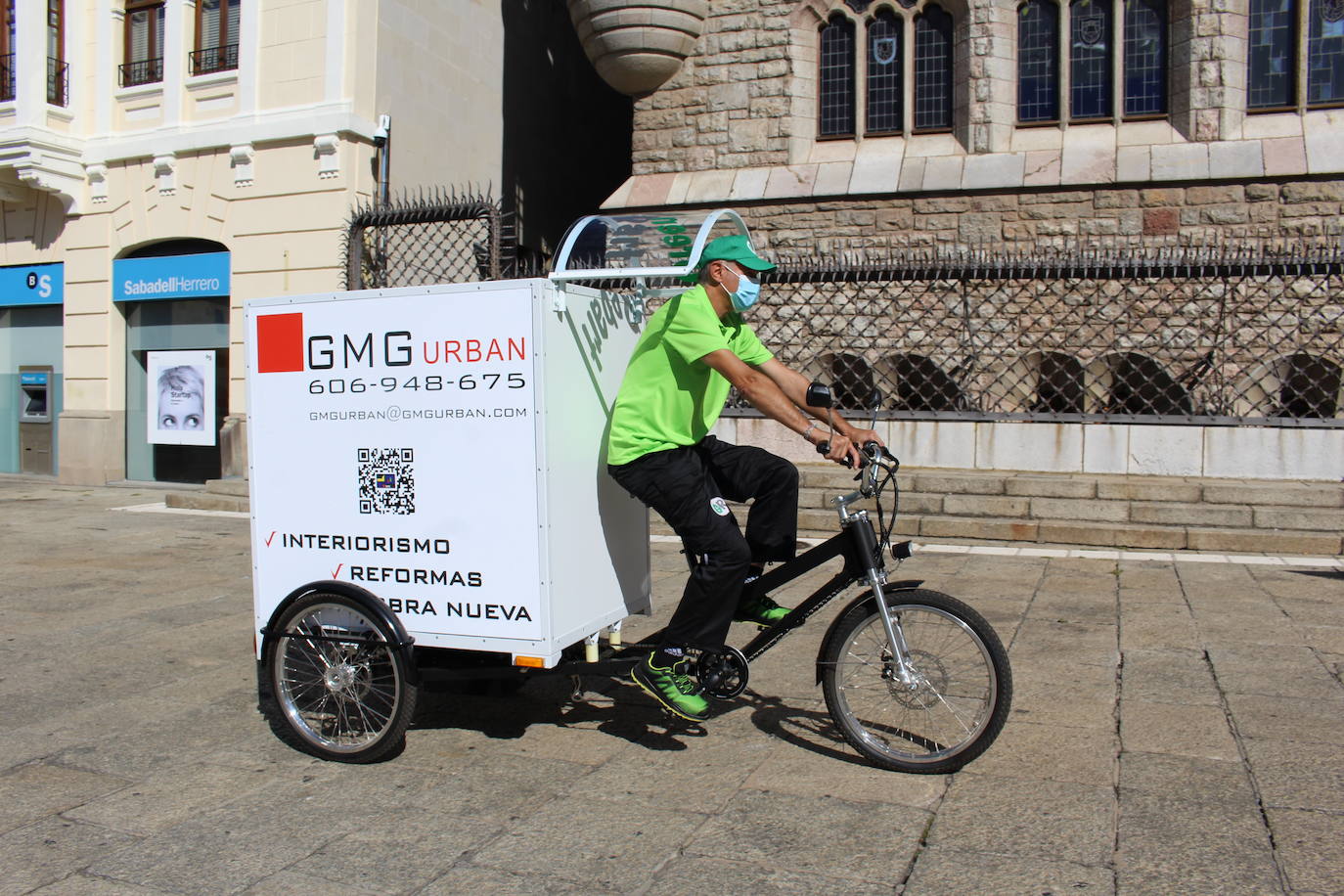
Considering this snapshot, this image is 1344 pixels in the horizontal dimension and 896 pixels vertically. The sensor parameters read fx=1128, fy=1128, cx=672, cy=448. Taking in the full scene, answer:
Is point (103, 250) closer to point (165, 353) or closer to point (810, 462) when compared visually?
point (165, 353)

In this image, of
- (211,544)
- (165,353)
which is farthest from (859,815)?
(165,353)

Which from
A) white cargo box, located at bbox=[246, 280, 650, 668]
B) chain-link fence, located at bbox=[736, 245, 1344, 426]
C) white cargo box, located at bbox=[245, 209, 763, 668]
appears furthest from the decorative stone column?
white cargo box, located at bbox=[246, 280, 650, 668]

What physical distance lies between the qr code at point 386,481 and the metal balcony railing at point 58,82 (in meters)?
14.6

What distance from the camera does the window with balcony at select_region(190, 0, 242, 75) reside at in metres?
15.1

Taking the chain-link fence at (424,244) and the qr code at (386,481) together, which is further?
the chain-link fence at (424,244)

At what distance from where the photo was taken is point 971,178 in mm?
15352

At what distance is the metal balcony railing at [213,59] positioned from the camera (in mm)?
15055

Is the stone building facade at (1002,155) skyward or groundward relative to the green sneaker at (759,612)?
skyward

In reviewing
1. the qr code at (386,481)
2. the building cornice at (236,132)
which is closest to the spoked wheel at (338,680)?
the qr code at (386,481)

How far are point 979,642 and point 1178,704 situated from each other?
4.69ft

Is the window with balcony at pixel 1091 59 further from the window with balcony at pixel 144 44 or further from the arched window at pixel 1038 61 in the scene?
the window with balcony at pixel 144 44

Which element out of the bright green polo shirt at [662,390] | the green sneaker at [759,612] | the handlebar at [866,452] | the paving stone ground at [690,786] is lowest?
the paving stone ground at [690,786]

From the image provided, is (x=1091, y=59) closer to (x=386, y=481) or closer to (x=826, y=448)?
(x=826, y=448)

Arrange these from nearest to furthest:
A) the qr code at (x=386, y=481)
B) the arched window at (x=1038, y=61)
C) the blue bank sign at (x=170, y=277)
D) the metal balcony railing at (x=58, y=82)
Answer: the qr code at (x=386, y=481)
the blue bank sign at (x=170, y=277)
the arched window at (x=1038, y=61)
the metal balcony railing at (x=58, y=82)
